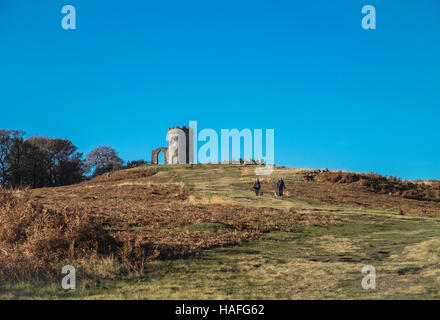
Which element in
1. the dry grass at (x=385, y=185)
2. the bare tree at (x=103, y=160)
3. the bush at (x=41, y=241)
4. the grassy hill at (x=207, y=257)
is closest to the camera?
the grassy hill at (x=207, y=257)

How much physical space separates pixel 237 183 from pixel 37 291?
104 ft

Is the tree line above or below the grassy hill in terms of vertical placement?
above

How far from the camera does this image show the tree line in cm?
5284

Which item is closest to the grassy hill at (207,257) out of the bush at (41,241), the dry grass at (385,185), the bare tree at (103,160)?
the bush at (41,241)

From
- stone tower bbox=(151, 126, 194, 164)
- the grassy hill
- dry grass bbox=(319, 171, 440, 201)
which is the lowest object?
the grassy hill

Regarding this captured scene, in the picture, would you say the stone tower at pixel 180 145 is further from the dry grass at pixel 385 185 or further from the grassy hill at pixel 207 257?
the grassy hill at pixel 207 257

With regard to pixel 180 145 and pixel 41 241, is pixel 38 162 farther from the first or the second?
pixel 41 241

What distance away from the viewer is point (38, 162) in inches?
2188

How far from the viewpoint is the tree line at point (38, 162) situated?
5284cm

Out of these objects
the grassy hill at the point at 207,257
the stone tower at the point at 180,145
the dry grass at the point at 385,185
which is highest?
Result: the stone tower at the point at 180,145

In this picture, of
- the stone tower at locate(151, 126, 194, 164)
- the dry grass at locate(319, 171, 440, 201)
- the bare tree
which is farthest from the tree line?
the dry grass at locate(319, 171, 440, 201)

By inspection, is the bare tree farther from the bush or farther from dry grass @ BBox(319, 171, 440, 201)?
the bush

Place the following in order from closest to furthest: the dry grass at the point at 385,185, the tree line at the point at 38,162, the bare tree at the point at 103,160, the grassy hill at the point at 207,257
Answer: the grassy hill at the point at 207,257 → the dry grass at the point at 385,185 → the tree line at the point at 38,162 → the bare tree at the point at 103,160

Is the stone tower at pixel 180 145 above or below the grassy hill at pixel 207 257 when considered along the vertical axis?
above
